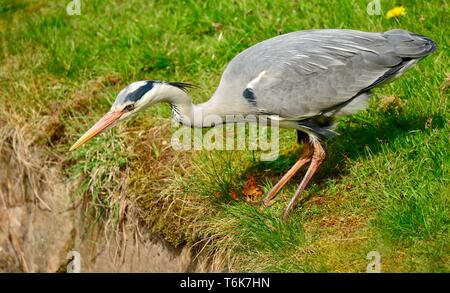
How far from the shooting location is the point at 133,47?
711 centimetres

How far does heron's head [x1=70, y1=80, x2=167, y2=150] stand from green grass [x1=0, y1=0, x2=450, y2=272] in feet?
2.88

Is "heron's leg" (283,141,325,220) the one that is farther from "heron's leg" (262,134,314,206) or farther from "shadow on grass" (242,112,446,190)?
"shadow on grass" (242,112,446,190)

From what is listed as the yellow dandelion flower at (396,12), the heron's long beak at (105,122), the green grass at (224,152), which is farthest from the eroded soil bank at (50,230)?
the yellow dandelion flower at (396,12)

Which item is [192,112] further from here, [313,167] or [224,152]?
[313,167]

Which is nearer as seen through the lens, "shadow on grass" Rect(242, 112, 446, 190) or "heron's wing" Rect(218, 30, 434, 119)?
"heron's wing" Rect(218, 30, 434, 119)

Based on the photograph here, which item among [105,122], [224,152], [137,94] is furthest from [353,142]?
[105,122]

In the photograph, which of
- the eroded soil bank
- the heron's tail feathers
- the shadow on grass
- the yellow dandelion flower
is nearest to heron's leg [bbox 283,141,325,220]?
the shadow on grass

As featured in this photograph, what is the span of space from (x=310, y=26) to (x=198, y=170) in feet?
5.84

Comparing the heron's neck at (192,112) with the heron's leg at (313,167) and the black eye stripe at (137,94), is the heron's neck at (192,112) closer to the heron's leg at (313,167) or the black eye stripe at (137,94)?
the black eye stripe at (137,94)

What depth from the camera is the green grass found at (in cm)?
487

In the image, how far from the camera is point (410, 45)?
5180mm

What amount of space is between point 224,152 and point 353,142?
3.20 feet

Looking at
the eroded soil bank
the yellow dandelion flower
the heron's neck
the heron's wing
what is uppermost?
the yellow dandelion flower
